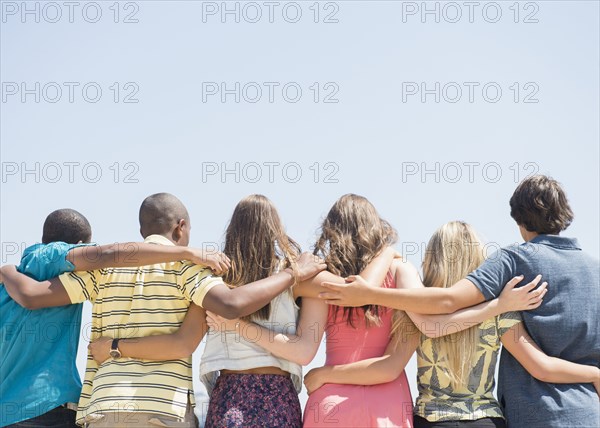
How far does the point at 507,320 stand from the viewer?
530cm

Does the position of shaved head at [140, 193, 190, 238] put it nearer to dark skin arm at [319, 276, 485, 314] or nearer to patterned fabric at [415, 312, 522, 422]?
dark skin arm at [319, 276, 485, 314]

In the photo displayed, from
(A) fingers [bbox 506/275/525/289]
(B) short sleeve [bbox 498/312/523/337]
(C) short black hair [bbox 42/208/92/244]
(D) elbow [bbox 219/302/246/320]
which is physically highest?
(C) short black hair [bbox 42/208/92/244]

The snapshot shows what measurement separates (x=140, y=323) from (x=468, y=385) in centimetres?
226

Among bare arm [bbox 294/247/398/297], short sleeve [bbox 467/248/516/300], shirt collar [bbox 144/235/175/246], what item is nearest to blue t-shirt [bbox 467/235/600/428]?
short sleeve [bbox 467/248/516/300]

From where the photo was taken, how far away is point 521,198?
554 cm

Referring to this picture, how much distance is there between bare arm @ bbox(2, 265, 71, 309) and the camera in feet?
17.8

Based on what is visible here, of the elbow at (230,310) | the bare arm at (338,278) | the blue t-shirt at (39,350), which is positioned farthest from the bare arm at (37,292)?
the bare arm at (338,278)

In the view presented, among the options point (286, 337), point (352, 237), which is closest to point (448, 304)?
point (352, 237)

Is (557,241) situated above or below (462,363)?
above

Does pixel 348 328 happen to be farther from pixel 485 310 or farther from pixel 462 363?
pixel 485 310

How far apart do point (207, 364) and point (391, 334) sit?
1297 mm

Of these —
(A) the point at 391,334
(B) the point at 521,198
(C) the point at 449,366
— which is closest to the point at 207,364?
(A) the point at 391,334

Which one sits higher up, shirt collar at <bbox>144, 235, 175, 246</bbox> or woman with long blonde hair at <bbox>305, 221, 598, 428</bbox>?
shirt collar at <bbox>144, 235, 175, 246</bbox>

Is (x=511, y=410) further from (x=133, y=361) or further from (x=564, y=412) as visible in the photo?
(x=133, y=361)
